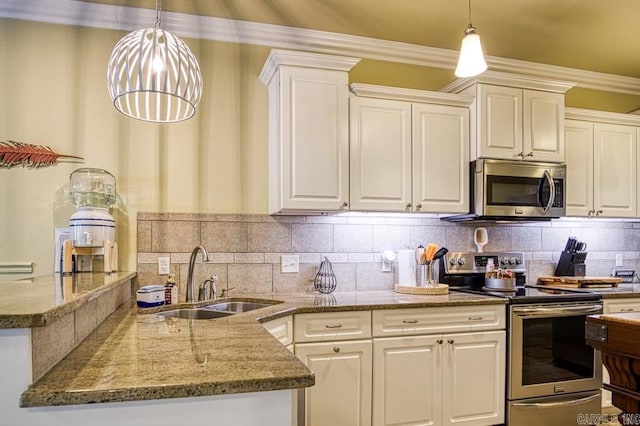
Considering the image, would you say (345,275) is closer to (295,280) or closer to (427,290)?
(295,280)

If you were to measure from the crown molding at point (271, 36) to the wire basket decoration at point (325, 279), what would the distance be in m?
1.51

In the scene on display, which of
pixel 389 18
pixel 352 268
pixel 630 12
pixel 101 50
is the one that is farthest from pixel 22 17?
pixel 630 12

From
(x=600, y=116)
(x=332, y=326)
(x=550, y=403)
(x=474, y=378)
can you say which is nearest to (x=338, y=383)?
Result: (x=332, y=326)

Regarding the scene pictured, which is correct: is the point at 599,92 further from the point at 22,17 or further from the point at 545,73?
the point at 22,17

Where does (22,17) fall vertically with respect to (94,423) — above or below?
above

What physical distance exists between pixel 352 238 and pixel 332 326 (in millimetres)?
833

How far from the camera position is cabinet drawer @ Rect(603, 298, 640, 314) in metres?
2.99

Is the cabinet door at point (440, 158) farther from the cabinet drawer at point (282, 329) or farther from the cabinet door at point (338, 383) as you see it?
the cabinet drawer at point (282, 329)

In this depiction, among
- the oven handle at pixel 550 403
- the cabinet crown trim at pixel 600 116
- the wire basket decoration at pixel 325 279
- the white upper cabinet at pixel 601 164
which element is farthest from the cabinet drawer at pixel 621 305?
the wire basket decoration at pixel 325 279

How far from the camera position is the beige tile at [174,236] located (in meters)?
2.79

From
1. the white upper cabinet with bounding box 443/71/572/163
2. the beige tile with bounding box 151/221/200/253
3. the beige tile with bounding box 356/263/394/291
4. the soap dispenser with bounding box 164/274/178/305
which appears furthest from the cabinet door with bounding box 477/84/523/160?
the soap dispenser with bounding box 164/274/178/305

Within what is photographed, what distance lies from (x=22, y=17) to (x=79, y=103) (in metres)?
0.58

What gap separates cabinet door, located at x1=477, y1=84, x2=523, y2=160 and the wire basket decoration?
50.9 inches

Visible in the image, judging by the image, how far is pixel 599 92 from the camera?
12.7 feet
